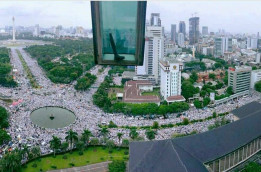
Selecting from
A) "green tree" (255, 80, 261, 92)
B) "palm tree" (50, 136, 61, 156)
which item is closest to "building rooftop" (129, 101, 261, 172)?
"palm tree" (50, 136, 61, 156)

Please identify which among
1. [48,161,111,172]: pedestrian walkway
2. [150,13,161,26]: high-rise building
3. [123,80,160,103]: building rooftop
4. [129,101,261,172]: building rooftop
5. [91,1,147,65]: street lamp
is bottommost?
[48,161,111,172]: pedestrian walkway

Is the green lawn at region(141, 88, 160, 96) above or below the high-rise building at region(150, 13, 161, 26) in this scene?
below

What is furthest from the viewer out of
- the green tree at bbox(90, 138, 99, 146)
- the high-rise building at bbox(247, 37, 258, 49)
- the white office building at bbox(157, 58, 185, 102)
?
the high-rise building at bbox(247, 37, 258, 49)

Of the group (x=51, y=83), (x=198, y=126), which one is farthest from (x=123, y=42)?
(x=51, y=83)

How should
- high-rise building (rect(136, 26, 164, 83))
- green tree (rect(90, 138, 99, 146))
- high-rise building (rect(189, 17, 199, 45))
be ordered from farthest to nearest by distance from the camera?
1. high-rise building (rect(189, 17, 199, 45))
2. high-rise building (rect(136, 26, 164, 83))
3. green tree (rect(90, 138, 99, 146))

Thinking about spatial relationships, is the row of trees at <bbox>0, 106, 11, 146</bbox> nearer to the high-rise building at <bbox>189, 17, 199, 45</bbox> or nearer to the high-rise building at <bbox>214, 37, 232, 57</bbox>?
the high-rise building at <bbox>214, 37, 232, 57</bbox>

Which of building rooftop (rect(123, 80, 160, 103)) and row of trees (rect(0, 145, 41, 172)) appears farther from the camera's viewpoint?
building rooftop (rect(123, 80, 160, 103))

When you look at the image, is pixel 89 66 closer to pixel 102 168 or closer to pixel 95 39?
pixel 102 168
